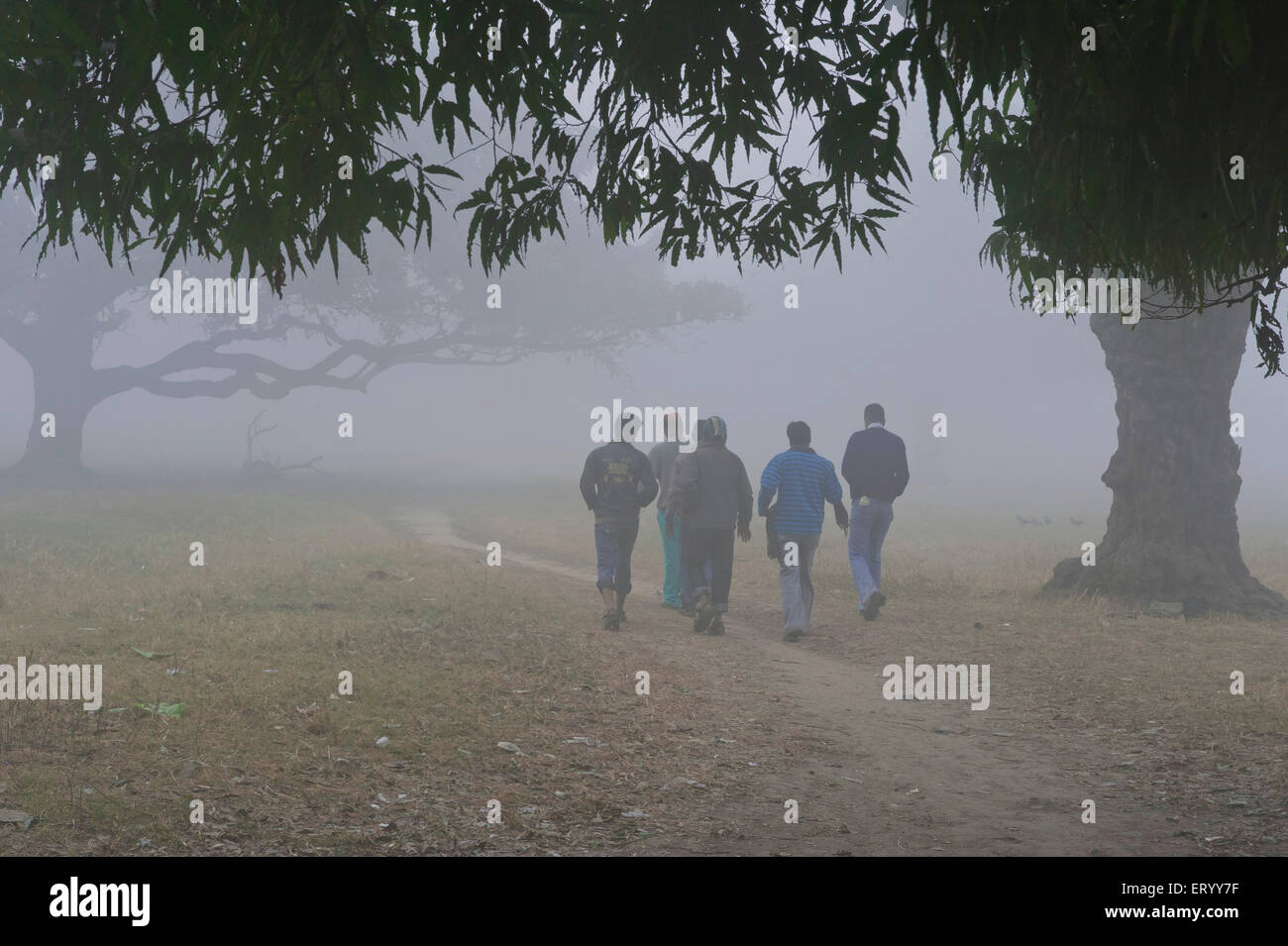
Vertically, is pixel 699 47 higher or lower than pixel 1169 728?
higher

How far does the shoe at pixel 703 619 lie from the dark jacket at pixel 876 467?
2.17 meters

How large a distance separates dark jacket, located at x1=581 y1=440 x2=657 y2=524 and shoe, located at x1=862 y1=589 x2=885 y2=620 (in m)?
2.96

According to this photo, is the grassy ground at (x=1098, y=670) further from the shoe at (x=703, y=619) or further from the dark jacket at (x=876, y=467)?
the dark jacket at (x=876, y=467)

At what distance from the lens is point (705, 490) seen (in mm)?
11461

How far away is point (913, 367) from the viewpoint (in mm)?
58406

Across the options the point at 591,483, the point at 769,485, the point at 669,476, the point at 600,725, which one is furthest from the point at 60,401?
the point at 600,725

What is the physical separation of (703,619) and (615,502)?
158 cm

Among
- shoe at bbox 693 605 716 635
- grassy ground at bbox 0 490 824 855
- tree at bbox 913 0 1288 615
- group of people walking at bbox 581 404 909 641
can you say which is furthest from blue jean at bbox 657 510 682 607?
tree at bbox 913 0 1288 615

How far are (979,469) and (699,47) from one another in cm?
6604

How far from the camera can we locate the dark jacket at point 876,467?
12.3 m

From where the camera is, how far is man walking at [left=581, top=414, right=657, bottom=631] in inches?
454
